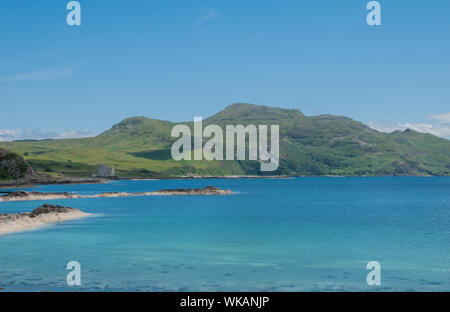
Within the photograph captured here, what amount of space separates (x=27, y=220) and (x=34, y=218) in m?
2.31

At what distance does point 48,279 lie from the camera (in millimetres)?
33031

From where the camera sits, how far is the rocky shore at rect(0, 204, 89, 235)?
204 ft

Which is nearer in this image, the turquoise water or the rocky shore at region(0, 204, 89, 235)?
the turquoise water

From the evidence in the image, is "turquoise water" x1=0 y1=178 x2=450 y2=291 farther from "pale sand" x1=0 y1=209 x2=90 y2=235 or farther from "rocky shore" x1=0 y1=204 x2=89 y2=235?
"rocky shore" x1=0 y1=204 x2=89 y2=235

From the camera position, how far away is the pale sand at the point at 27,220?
61312 millimetres

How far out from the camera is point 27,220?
2667 inches

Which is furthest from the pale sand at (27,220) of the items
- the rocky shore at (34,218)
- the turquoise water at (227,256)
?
the turquoise water at (227,256)

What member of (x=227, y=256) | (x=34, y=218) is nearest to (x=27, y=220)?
(x=34, y=218)

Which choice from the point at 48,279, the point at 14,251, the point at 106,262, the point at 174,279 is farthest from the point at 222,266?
the point at 14,251

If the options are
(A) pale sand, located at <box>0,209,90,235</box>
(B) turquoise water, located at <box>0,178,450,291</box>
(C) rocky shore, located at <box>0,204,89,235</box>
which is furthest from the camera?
(C) rocky shore, located at <box>0,204,89,235</box>

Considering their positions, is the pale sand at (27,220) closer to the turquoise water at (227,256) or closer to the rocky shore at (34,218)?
the rocky shore at (34,218)

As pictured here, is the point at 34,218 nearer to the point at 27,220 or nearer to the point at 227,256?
the point at 27,220

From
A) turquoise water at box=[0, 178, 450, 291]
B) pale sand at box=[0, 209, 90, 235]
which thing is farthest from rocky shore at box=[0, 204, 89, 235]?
turquoise water at box=[0, 178, 450, 291]
